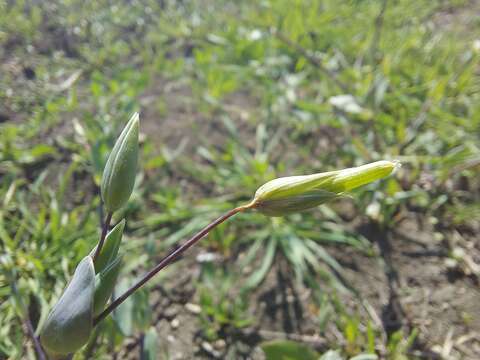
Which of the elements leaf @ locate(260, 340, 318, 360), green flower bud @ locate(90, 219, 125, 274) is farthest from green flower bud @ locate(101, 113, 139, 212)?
leaf @ locate(260, 340, 318, 360)

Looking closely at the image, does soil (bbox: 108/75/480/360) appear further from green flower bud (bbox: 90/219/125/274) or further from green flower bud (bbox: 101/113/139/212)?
green flower bud (bbox: 101/113/139/212)

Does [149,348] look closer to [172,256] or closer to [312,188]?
[172,256]

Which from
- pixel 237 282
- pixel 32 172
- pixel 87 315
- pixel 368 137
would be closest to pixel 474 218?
pixel 368 137

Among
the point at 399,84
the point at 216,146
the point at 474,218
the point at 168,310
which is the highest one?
the point at 399,84

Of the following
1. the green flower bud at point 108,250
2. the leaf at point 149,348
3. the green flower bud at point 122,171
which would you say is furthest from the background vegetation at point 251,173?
the green flower bud at point 122,171

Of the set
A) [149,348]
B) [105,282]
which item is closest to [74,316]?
[105,282]

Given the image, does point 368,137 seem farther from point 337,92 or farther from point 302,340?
point 302,340
